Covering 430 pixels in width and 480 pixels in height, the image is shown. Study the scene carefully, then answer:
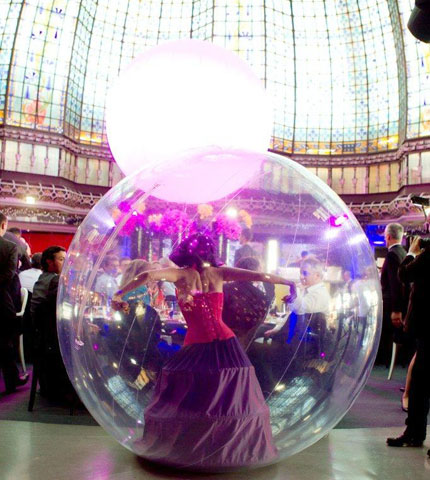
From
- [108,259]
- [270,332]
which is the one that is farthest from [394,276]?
[108,259]

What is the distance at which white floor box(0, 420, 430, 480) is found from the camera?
2387 millimetres

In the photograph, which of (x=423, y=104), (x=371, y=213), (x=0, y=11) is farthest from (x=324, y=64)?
(x=0, y=11)

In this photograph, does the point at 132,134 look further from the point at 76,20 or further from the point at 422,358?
the point at 76,20

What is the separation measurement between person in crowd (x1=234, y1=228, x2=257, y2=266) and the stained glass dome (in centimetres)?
2400

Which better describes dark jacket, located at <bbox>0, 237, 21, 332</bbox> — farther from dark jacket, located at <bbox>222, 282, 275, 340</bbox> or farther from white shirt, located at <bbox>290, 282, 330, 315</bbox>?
white shirt, located at <bbox>290, 282, 330, 315</bbox>

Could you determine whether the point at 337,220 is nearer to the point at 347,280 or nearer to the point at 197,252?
the point at 347,280

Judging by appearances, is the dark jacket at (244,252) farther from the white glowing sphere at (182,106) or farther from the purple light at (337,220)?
the white glowing sphere at (182,106)

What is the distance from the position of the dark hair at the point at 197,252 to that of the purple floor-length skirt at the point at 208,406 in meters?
0.31

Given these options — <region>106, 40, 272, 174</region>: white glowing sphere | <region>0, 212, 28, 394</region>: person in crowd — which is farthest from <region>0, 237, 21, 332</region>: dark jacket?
<region>106, 40, 272, 174</region>: white glowing sphere

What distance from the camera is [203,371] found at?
208 centimetres

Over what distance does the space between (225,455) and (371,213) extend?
23.7 metres

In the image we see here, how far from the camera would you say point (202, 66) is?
3.43m

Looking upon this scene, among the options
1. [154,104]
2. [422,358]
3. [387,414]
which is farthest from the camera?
[387,414]

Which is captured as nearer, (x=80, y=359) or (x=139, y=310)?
(x=139, y=310)
